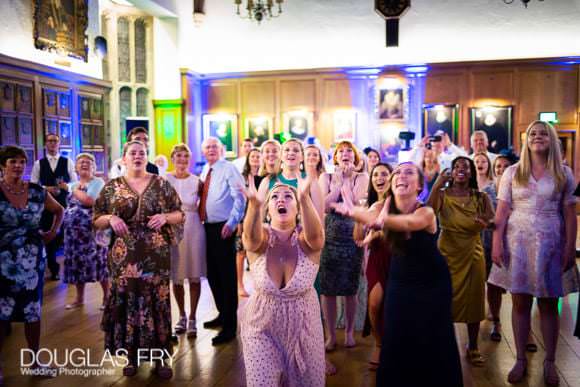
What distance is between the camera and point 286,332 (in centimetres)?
270

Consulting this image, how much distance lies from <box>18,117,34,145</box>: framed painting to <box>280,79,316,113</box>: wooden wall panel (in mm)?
6276

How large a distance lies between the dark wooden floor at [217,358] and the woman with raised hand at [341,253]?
304mm

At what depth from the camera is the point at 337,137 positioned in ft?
42.8

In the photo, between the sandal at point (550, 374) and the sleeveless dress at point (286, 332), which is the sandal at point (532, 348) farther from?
the sleeveless dress at point (286, 332)

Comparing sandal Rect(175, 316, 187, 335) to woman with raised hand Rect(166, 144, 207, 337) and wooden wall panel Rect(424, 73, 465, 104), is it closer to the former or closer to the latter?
woman with raised hand Rect(166, 144, 207, 337)

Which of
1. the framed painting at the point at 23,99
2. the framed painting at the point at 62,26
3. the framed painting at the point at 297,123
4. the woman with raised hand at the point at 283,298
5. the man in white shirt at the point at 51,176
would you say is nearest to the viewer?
the woman with raised hand at the point at 283,298

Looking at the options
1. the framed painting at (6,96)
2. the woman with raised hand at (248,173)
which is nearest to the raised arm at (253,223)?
the woman with raised hand at (248,173)

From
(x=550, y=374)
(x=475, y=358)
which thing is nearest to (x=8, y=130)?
(x=475, y=358)

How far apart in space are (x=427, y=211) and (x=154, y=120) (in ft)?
37.8

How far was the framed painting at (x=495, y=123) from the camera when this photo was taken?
39.9 feet

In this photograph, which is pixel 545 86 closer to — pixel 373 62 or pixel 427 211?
pixel 373 62

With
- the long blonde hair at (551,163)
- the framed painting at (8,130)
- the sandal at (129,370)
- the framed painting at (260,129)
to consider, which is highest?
the framed painting at (260,129)

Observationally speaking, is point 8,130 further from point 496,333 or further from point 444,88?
point 444,88

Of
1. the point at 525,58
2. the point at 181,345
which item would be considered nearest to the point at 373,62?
the point at 525,58
